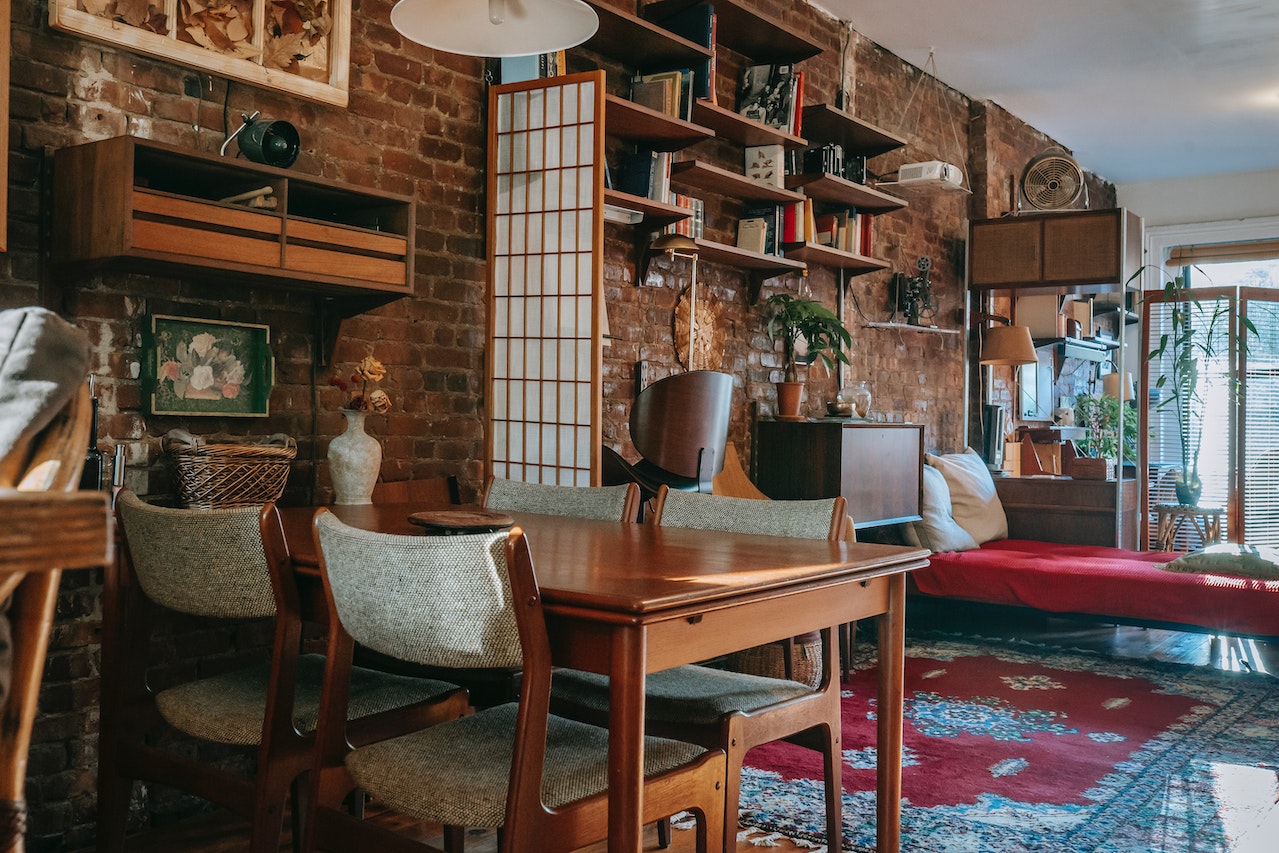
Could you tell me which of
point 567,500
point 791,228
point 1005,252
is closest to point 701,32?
point 791,228

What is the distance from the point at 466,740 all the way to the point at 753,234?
146 inches

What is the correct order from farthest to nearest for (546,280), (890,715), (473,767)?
(546,280)
(890,715)
(473,767)

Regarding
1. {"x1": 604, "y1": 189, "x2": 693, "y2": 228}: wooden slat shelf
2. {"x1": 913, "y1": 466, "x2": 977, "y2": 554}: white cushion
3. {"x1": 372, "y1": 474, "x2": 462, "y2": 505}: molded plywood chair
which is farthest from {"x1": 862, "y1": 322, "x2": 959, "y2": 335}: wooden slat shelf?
{"x1": 372, "y1": 474, "x2": 462, "y2": 505}: molded plywood chair

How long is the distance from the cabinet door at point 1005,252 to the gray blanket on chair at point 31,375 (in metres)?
6.92

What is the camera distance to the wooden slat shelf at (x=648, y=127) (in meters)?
4.16

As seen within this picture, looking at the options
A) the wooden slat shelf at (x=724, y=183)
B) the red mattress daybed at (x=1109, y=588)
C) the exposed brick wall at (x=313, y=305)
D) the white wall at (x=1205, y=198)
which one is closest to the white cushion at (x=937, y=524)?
the red mattress daybed at (x=1109, y=588)

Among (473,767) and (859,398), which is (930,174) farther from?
(473,767)

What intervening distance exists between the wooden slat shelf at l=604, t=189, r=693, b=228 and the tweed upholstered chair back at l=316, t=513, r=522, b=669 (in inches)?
103

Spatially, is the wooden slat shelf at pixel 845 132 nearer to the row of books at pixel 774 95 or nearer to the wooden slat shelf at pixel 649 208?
the row of books at pixel 774 95

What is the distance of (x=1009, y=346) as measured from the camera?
7125mm

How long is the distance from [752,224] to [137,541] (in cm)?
358

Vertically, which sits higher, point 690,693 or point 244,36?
point 244,36

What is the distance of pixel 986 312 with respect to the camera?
299 inches

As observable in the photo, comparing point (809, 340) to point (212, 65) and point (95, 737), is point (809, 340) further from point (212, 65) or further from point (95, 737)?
point (95, 737)
